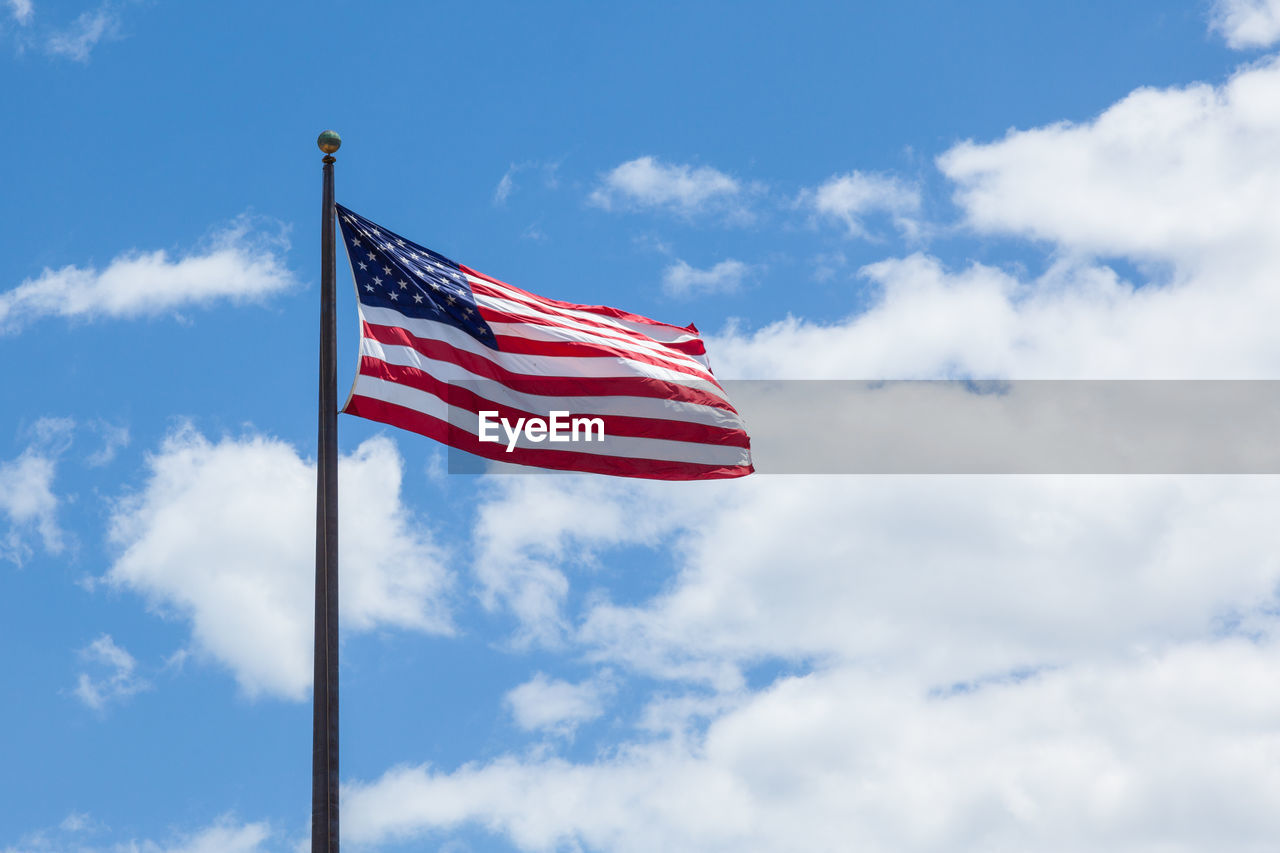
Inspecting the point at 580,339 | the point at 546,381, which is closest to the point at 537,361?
the point at 546,381

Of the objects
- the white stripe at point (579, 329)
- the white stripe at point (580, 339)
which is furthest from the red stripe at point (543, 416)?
the white stripe at point (579, 329)

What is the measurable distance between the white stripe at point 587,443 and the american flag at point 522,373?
0.02 meters

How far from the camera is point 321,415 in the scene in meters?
18.1

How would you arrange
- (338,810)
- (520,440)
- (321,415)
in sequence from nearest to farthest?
1. (338,810)
2. (321,415)
3. (520,440)

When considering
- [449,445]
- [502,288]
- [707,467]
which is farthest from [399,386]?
[707,467]

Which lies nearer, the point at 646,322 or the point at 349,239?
the point at 349,239

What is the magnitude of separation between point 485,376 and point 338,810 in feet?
21.6

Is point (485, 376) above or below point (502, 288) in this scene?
below

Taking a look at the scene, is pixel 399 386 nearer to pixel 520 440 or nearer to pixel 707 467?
pixel 520 440

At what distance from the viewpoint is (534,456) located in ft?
68.5

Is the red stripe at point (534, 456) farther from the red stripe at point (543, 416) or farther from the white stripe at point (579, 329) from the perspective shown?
the white stripe at point (579, 329)

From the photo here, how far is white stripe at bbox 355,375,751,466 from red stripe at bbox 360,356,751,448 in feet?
0.24

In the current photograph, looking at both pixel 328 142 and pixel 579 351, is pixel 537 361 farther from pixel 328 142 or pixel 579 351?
pixel 328 142

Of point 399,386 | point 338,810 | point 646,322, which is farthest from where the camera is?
point 646,322
